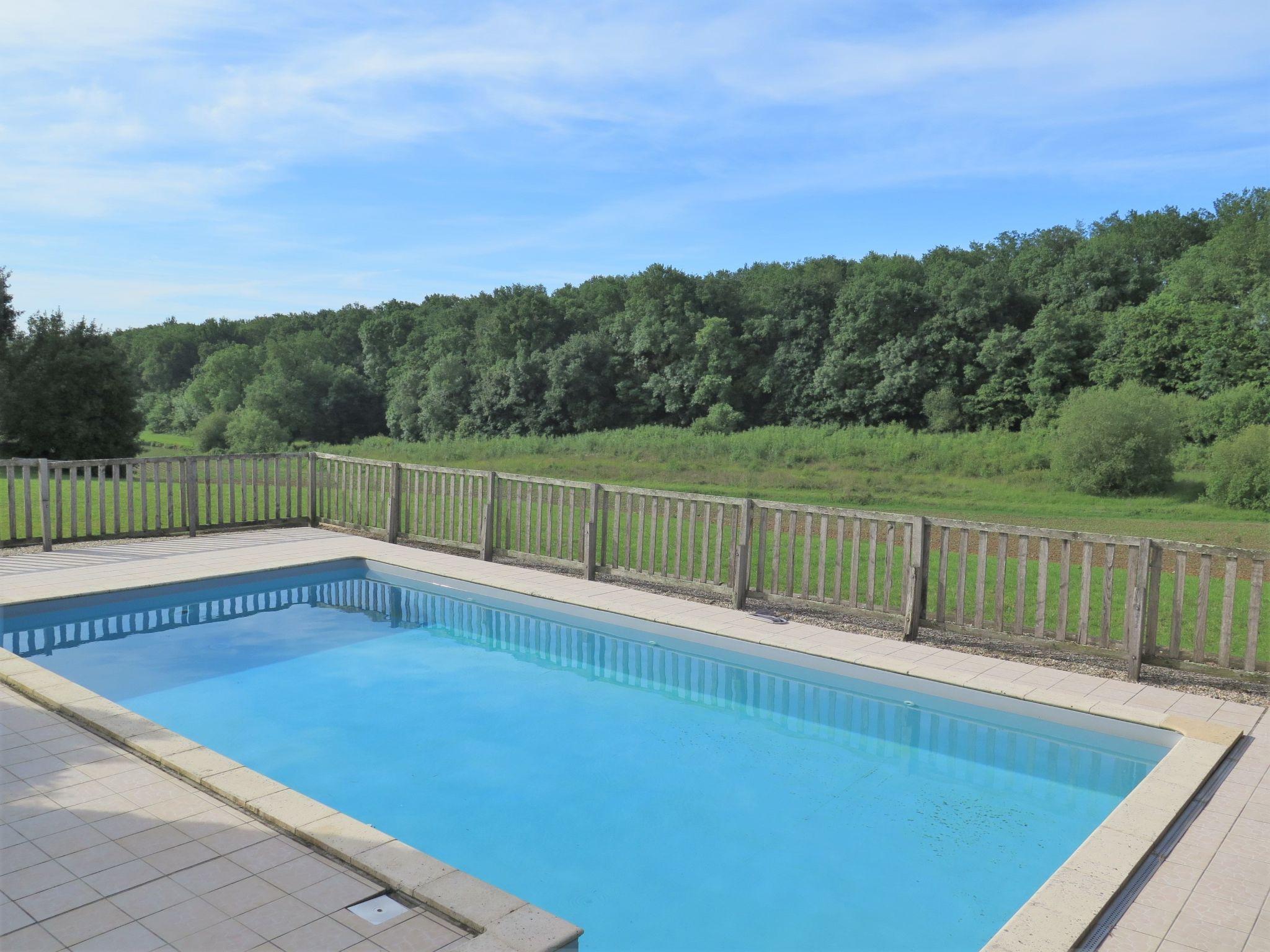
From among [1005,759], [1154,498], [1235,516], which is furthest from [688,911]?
[1154,498]

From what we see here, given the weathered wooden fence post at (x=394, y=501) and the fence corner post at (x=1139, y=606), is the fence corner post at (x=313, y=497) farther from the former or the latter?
the fence corner post at (x=1139, y=606)

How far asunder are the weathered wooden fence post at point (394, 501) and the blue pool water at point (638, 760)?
2801mm

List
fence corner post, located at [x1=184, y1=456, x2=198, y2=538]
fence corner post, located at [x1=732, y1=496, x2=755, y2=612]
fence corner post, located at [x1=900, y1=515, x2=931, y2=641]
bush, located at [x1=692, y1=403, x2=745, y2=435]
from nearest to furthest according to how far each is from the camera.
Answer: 1. fence corner post, located at [x1=900, y1=515, x2=931, y2=641]
2. fence corner post, located at [x1=732, y1=496, x2=755, y2=612]
3. fence corner post, located at [x1=184, y1=456, x2=198, y2=538]
4. bush, located at [x1=692, y1=403, x2=745, y2=435]

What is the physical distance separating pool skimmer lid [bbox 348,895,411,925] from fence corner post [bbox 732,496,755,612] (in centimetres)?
475

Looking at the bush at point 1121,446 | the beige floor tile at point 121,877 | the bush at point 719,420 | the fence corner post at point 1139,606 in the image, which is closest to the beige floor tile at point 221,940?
the beige floor tile at point 121,877

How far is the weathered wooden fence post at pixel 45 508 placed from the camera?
29.0ft

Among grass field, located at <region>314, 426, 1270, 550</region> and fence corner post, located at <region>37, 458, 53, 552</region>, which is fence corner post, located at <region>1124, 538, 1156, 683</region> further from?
fence corner post, located at <region>37, 458, 53, 552</region>

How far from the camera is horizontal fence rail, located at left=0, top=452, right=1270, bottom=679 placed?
5.70 meters

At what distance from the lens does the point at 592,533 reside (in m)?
8.40

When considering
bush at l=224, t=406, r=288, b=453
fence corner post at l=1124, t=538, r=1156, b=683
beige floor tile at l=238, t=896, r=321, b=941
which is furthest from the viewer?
bush at l=224, t=406, r=288, b=453

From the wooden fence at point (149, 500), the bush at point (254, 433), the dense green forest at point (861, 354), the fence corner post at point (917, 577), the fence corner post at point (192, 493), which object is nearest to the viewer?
the fence corner post at point (917, 577)

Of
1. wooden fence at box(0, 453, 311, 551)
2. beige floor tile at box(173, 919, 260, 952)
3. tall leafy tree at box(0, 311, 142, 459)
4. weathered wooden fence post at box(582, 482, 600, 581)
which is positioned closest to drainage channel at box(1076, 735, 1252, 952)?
beige floor tile at box(173, 919, 260, 952)

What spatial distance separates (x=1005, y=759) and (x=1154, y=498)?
1862cm

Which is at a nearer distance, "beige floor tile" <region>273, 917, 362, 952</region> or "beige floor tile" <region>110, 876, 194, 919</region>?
"beige floor tile" <region>273, 917, 362, 952</region>
